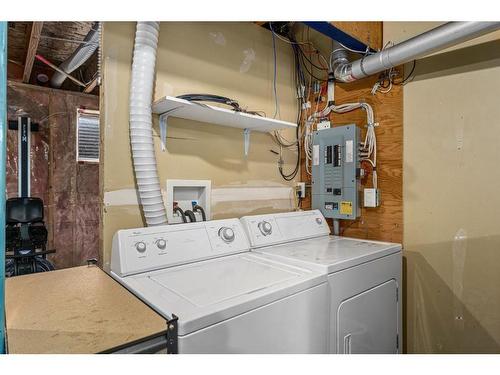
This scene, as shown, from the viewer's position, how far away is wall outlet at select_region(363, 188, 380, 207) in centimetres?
207

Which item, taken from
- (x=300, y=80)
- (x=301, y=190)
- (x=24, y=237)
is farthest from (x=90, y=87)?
(x=301, y=190)

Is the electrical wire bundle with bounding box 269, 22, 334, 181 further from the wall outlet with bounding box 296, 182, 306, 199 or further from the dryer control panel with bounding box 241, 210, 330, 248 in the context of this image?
the dryer control panel with bounding box 241, 210, 330, 248

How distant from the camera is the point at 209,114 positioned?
1763 mm

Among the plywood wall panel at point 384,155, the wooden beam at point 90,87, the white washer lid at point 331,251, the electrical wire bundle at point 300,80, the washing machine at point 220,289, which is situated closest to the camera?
the washing machine at point 220,289

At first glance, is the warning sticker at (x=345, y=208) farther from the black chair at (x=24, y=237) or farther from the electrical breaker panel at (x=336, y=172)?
the black chair at (x=24, y=237)

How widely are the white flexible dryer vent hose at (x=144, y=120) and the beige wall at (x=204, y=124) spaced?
0.24 feet

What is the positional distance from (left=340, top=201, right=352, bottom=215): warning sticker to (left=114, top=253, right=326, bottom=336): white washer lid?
88 cm

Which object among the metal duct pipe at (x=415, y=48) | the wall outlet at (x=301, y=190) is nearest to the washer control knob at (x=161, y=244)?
the wall outlet at (x=301, y=190)

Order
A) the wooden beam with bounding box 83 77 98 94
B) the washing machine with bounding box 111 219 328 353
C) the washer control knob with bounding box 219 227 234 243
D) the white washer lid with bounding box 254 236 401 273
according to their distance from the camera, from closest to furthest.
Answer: the washing machine with bounding box 111 219 328 353 → the white washer lid with bounding box 254 236 401 273 → the washer control knob with bounding box 219 227 234 243 → the wooden beam with bounding box 83 77 98 94

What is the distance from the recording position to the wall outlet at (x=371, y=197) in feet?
6.81

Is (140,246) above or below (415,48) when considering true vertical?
below

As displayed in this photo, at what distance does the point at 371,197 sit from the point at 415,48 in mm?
961

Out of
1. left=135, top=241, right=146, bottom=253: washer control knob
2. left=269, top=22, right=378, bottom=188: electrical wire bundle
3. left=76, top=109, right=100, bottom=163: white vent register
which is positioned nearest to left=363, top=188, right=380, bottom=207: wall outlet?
left=269, top=22, right=378, bottom=188: electrical wire bundle

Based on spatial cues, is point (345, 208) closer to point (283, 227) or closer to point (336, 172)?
point (336, 172)
